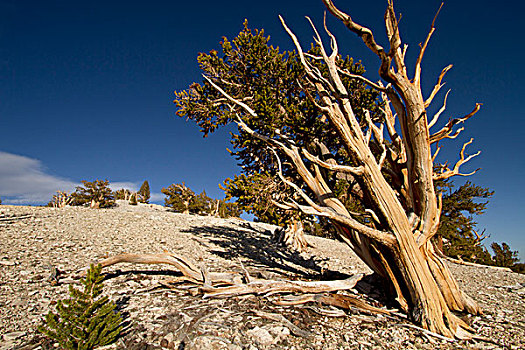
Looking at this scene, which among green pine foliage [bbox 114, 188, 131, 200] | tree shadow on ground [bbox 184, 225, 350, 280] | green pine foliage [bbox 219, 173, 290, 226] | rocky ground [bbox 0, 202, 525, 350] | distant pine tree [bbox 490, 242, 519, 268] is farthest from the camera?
green pine foliage [bbox 114, 188, 131, 200]

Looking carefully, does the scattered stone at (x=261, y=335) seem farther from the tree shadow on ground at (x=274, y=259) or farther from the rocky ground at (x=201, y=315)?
the tree shadow on ground at (x=274, y=259)

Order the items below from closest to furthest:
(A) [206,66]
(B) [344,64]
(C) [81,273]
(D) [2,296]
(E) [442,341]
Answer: (E) [442,341] < (D) [2,296] < (C) [81,273] < (B) [344,64] < (A) [206,66]

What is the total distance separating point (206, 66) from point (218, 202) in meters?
24.2

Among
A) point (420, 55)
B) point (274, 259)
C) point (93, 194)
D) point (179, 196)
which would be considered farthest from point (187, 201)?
point (420, 55)

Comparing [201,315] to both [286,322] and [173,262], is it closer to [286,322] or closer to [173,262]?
[286,322]

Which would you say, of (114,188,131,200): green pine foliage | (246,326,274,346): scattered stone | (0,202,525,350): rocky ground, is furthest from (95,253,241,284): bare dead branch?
(114,188,131,200): green pine foliage

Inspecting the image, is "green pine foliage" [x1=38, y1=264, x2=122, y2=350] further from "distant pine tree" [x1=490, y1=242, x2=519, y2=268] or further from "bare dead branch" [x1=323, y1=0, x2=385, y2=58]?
"distant pine tree" [x1=490, y1=242, x2=519, y2=268]

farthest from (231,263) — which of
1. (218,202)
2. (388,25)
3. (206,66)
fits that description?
(218,202)

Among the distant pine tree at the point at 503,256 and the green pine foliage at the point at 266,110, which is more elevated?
the green pine foliage at the point at 266,110

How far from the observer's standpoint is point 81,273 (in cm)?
524

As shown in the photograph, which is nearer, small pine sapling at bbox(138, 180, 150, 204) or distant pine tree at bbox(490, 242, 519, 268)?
distant pine tree at bbox(490, 242, 519, 268)

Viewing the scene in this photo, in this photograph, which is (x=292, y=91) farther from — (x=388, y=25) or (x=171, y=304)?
(x=171, y=304)

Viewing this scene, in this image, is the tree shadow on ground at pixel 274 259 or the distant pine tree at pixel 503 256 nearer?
the tree shadow on ground at pixel 274 259

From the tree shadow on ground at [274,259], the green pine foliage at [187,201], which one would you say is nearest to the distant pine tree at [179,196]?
the green pine foliage at [187,201]
